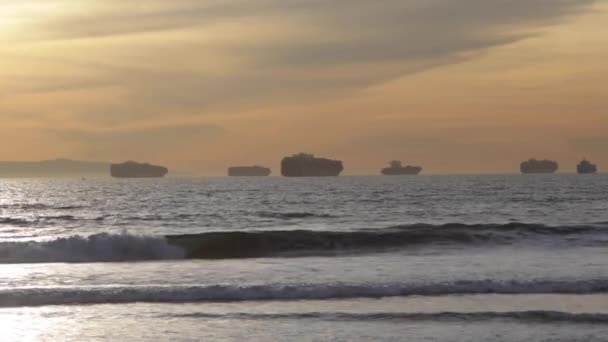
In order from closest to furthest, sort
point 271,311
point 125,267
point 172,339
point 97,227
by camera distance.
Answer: point 172,339
point 271,311
point 125,267
point 97,227

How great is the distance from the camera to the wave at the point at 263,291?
22344 mm

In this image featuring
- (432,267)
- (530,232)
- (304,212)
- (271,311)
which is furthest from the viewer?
(304,212)

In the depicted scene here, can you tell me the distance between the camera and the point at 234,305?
2159cm

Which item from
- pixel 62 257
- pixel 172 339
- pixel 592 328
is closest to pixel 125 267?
pixel 62 257

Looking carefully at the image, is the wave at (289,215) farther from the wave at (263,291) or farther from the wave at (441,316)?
the wave at (441,316)

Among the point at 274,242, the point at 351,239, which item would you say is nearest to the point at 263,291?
the point at 274,242

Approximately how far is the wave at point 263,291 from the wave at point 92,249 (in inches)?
468

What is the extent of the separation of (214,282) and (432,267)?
802 centimetres

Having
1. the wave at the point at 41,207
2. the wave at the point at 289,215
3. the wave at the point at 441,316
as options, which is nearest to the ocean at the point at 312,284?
the wave at the point at 441,316

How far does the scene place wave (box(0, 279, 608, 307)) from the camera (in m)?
22.3

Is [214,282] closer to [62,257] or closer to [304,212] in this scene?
[62,257]

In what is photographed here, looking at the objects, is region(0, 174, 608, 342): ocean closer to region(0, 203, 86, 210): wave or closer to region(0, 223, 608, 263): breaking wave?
region(0, 223, 608, 263): breaking wave

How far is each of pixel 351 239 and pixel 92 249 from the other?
1311cm

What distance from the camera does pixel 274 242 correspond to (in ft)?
137
